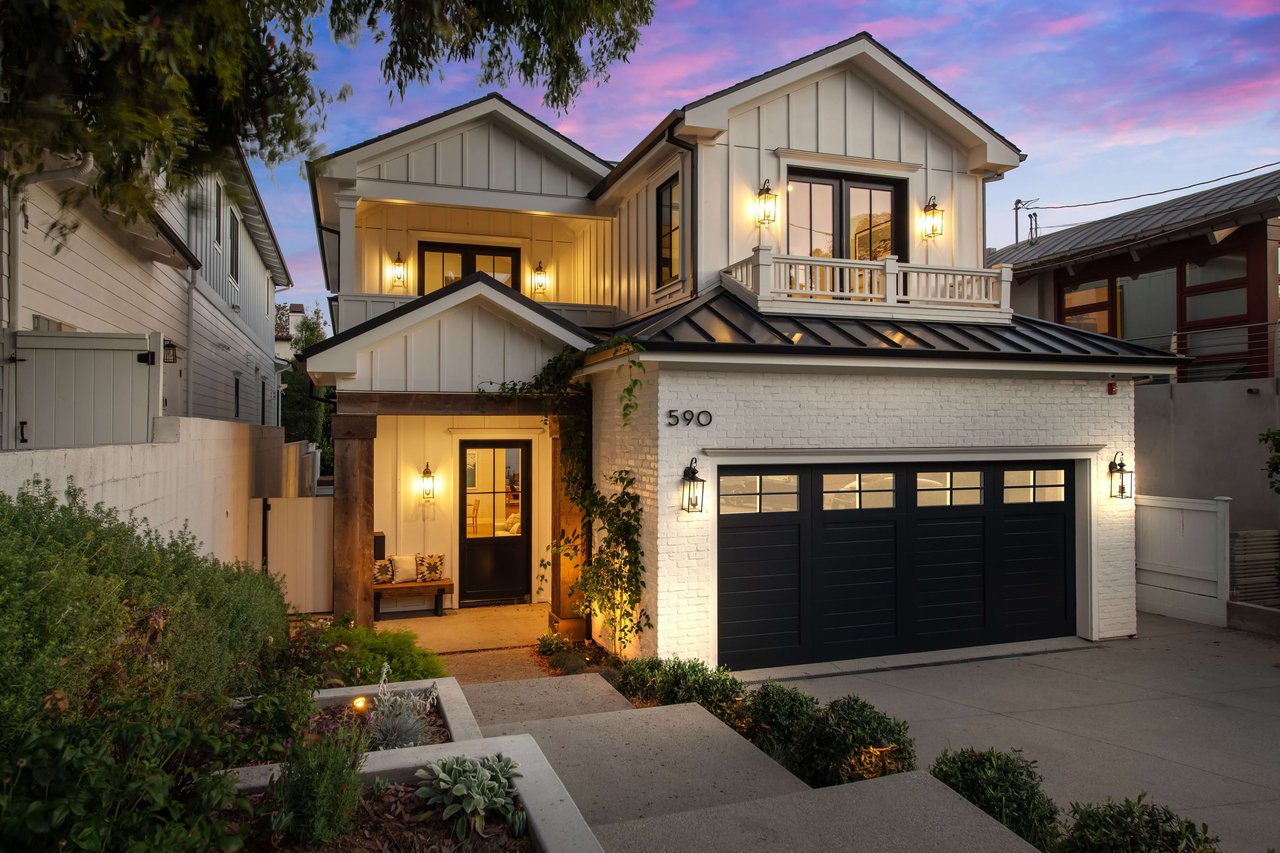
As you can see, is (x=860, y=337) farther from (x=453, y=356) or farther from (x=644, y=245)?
(x=453, y=356)

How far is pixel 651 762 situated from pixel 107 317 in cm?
717

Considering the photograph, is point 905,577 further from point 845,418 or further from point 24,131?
point 24,131

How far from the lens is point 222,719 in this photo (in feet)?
13.0

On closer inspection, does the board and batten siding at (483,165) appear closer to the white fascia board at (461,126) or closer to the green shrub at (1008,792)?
the white fascia board at (461,126)

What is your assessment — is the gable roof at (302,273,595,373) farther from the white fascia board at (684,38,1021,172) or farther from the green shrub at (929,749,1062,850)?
the green shrub at (929,749,1062,850)

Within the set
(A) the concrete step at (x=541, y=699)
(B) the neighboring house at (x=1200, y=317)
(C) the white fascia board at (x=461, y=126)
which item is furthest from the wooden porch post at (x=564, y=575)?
(B) the neighboring house at (x=1200, y=317)

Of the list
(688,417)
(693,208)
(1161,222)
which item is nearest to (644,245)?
(693,208)

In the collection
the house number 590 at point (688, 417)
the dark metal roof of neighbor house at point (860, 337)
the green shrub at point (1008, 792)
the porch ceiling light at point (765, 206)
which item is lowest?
the green shrub at point (1008, 792)

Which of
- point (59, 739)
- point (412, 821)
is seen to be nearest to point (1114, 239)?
point (412, 821)

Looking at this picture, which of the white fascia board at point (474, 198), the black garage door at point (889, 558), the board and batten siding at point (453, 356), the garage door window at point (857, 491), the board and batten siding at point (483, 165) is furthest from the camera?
the board and batten siding at point (483, 165)

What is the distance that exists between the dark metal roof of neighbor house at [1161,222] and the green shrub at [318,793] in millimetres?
15429

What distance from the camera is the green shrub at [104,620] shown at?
256cm

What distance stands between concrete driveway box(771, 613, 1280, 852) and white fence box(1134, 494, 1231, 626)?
0.65 m

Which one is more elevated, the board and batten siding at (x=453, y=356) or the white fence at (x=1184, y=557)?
the board and batten siding at (x=453, y=356)
